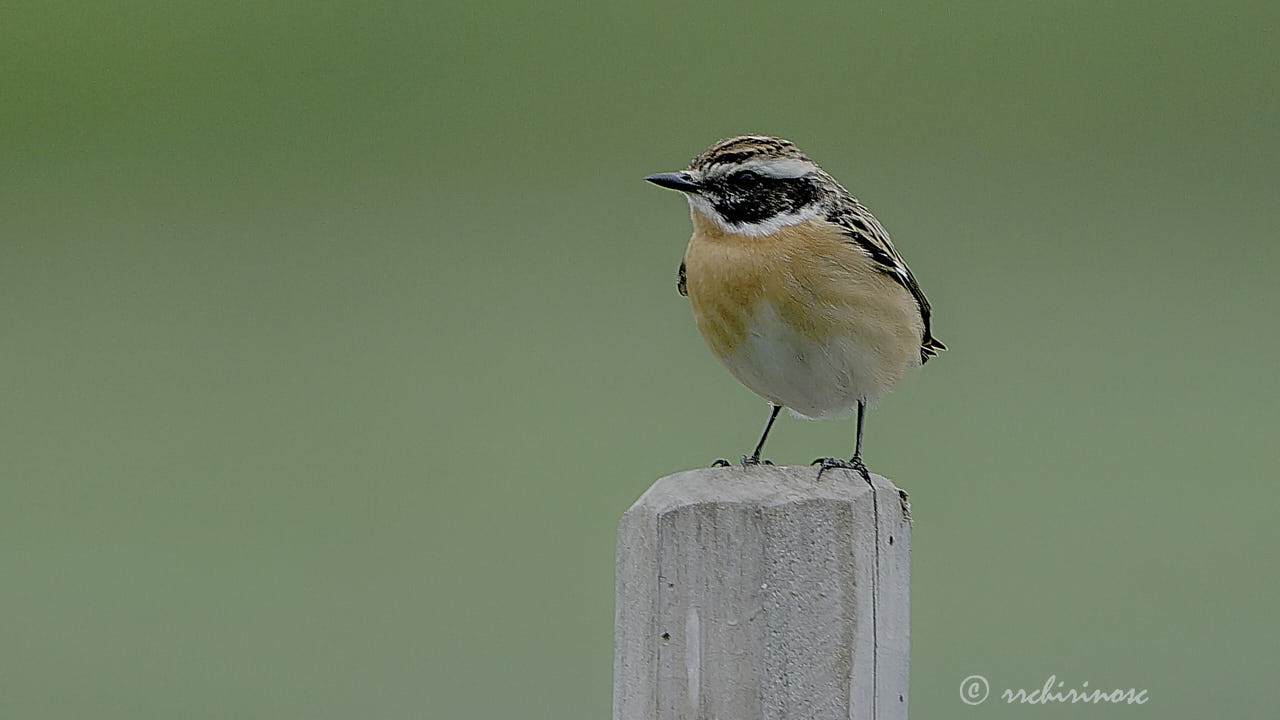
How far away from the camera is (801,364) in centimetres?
411

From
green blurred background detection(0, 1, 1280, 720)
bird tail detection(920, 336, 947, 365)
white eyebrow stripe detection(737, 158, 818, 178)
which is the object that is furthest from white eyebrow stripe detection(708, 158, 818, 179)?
green blurred background detection(0, 1, 1280, 720)

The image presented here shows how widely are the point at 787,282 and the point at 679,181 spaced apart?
34 centimetres

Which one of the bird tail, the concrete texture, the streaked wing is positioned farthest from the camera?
the bird tail

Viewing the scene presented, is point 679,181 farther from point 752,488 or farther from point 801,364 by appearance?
point 752,488

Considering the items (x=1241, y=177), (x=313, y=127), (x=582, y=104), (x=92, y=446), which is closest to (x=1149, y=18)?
(x=1241, y=177)

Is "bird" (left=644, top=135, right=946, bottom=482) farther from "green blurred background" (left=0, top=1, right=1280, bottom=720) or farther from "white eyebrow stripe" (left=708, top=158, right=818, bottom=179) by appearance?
"green blurred background" (left=0, top=1, right=1280, bottom=720)

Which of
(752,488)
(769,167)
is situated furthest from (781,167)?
(752,488)

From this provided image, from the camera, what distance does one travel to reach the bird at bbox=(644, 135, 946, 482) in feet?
13.4

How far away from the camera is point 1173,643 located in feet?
21.8

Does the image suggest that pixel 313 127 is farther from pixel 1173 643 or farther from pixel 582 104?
pixel 1173 643

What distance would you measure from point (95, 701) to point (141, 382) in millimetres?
3301

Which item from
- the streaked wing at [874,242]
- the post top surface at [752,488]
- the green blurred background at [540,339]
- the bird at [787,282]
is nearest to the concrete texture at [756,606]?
the post top surface at [752,488]

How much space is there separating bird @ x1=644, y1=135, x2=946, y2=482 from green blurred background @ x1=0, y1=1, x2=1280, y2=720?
233 cm

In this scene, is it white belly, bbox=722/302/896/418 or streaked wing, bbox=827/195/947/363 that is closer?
white belly, bbox=722/302/896/418
